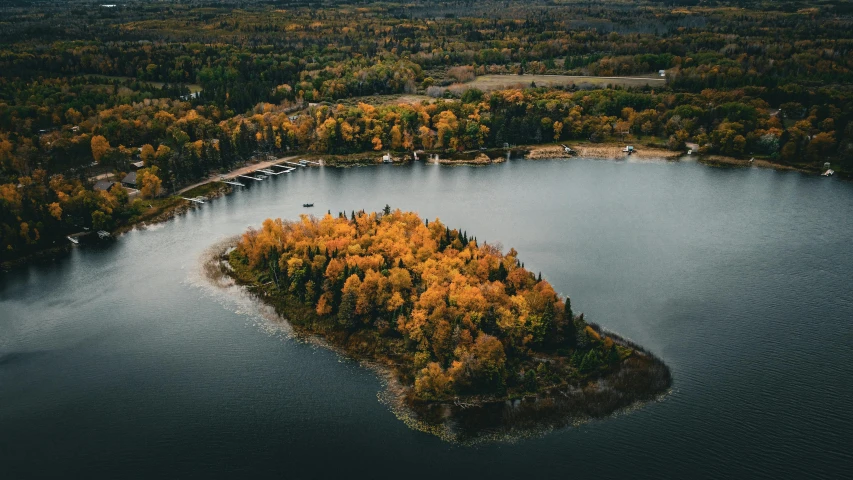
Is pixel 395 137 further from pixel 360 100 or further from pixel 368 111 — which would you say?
pixel 360 100

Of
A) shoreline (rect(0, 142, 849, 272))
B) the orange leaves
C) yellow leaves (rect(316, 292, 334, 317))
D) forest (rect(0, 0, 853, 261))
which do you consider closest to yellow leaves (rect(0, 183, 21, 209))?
forest (rect(0, 0, 853, 261))

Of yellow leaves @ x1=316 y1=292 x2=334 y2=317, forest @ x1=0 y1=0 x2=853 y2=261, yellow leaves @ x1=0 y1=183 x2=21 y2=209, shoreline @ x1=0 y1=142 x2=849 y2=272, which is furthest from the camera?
shoreline @ x1=0 y1=142 x2=849 y2=272

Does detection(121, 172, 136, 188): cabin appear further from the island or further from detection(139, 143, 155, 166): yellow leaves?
the island

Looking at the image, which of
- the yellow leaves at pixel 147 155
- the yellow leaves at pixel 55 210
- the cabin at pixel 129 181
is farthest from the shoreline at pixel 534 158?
the yellow leaves at pixel 55 210

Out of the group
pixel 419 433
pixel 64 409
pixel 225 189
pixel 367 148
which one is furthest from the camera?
pixel 367 148

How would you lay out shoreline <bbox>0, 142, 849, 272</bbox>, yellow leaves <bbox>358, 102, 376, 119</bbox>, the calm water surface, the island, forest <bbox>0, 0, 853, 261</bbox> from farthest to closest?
yellow leaves <bbox>358, 102, 376, 119</bbox>
shoreline <bbox>0, 142, 849, 272</bbox>
forest <bbox>0, 0, 853, 261</bbox>
the island
the calm water surface

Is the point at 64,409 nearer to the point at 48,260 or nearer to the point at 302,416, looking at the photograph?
the point at 302,416

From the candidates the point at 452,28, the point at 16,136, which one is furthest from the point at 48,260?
the point at 452,28

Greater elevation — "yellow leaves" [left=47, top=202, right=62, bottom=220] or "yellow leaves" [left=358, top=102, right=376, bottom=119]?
"yellow leaves" [left=358, top=102, right=376, bottom=119]
